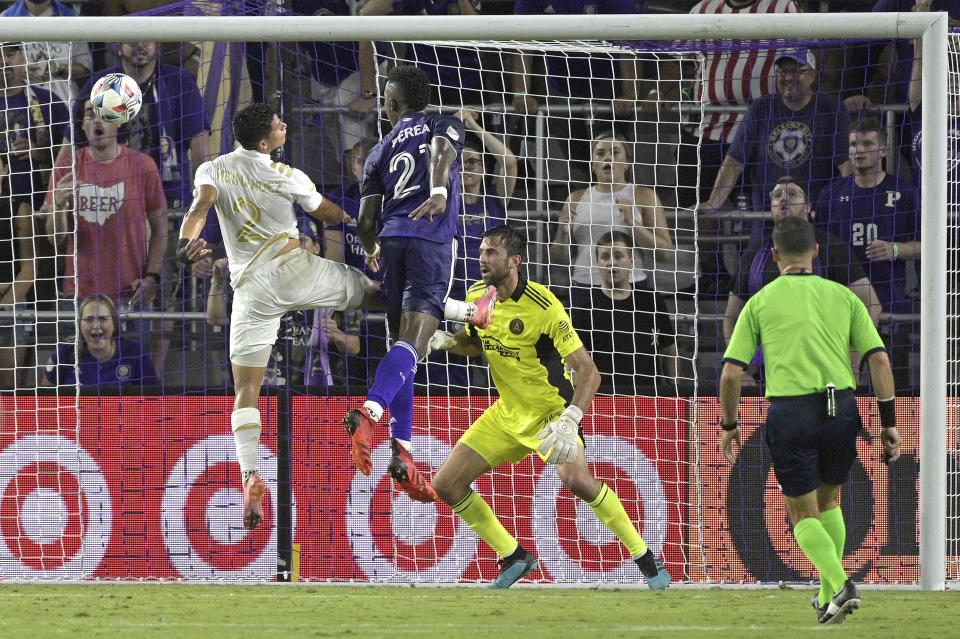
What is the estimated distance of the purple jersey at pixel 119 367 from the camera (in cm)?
929

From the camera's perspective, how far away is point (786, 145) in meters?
9.59

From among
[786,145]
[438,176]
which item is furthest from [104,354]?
[786,145]

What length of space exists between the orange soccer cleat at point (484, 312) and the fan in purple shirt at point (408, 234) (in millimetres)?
171

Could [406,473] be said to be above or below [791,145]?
below

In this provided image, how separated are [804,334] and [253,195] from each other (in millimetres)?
3124

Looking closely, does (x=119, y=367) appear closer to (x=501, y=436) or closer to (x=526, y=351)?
(x=501, y=436)

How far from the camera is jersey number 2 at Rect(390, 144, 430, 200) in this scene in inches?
294

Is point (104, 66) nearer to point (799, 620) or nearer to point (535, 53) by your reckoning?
point (535, 53)

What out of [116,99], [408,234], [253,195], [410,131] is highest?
[116,99]

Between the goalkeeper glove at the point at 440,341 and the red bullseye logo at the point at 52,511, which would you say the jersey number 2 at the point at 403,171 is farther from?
the red bullseye logo at the point at 52,511

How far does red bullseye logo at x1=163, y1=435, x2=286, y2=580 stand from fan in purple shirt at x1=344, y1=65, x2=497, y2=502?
6.16ft

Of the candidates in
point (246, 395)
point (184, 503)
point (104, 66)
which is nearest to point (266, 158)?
point (246, 395)

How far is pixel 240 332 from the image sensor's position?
7570 millimetres

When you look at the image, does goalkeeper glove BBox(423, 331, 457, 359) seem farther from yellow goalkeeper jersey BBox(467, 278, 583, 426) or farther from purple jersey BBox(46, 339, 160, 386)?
purple jersey BBox(46, 339, 160, 386)
